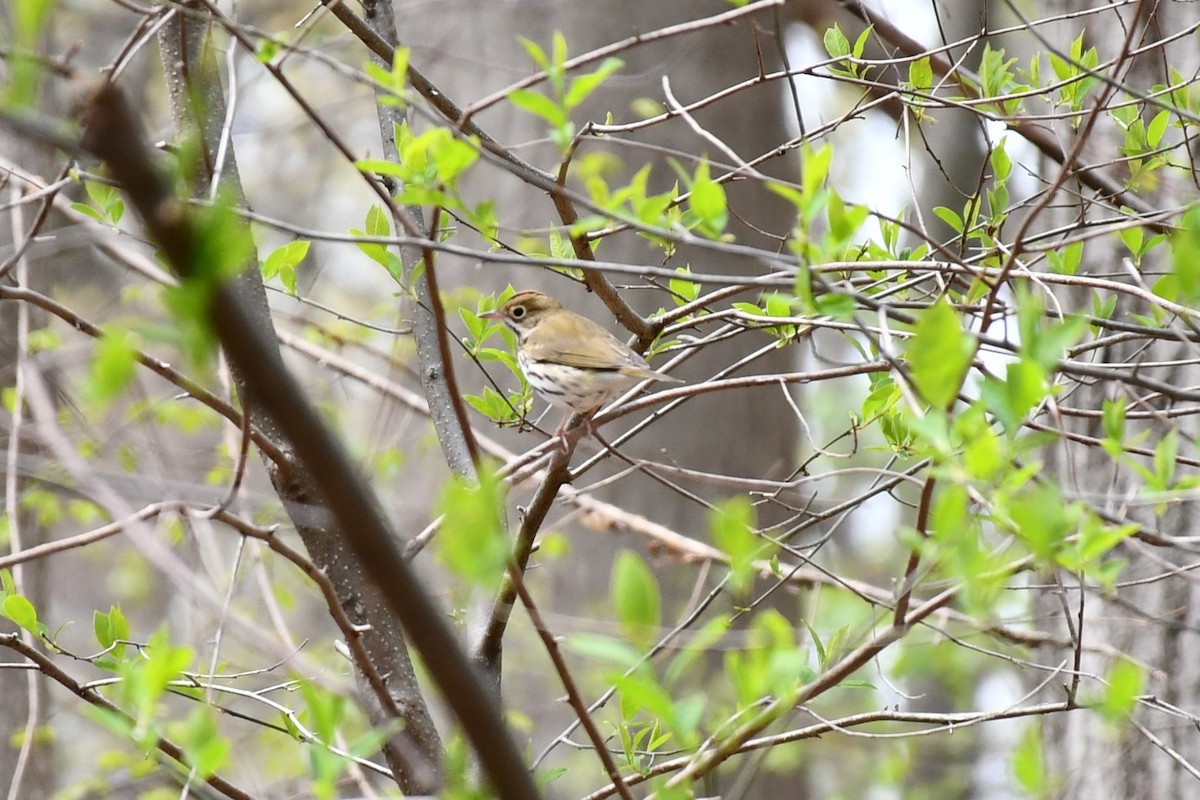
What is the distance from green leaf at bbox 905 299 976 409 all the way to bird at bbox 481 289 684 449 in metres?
0.89

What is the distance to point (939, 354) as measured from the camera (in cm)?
76

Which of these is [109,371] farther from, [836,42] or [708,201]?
[836,42]

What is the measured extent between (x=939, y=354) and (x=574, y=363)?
139 centimetres

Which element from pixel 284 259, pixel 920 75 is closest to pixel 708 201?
pixel 284 259

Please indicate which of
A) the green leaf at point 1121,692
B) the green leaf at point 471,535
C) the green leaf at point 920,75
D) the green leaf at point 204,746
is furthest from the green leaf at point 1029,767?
the green leaf at point 920,75

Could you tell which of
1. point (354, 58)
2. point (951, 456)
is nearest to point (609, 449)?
point (951, 456)

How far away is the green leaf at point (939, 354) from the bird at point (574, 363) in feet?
2.91

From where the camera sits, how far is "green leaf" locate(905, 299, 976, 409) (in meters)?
0.76

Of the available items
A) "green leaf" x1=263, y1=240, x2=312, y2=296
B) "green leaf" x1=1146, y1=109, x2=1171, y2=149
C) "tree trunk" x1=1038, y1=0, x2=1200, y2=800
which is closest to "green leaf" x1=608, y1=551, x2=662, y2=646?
"green leaf" x1=263, y1=240, x2=312, y2=296

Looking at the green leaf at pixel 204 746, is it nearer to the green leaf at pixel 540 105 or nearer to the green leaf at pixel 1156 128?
the green leaf at pixel 540 105

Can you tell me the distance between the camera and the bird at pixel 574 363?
1.86 meters

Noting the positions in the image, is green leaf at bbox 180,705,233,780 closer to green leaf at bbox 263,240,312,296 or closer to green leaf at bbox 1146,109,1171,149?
green leaf at bbox 263,240,312,296

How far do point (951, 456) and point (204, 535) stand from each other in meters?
1.97

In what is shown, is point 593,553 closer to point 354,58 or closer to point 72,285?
point 72,285
